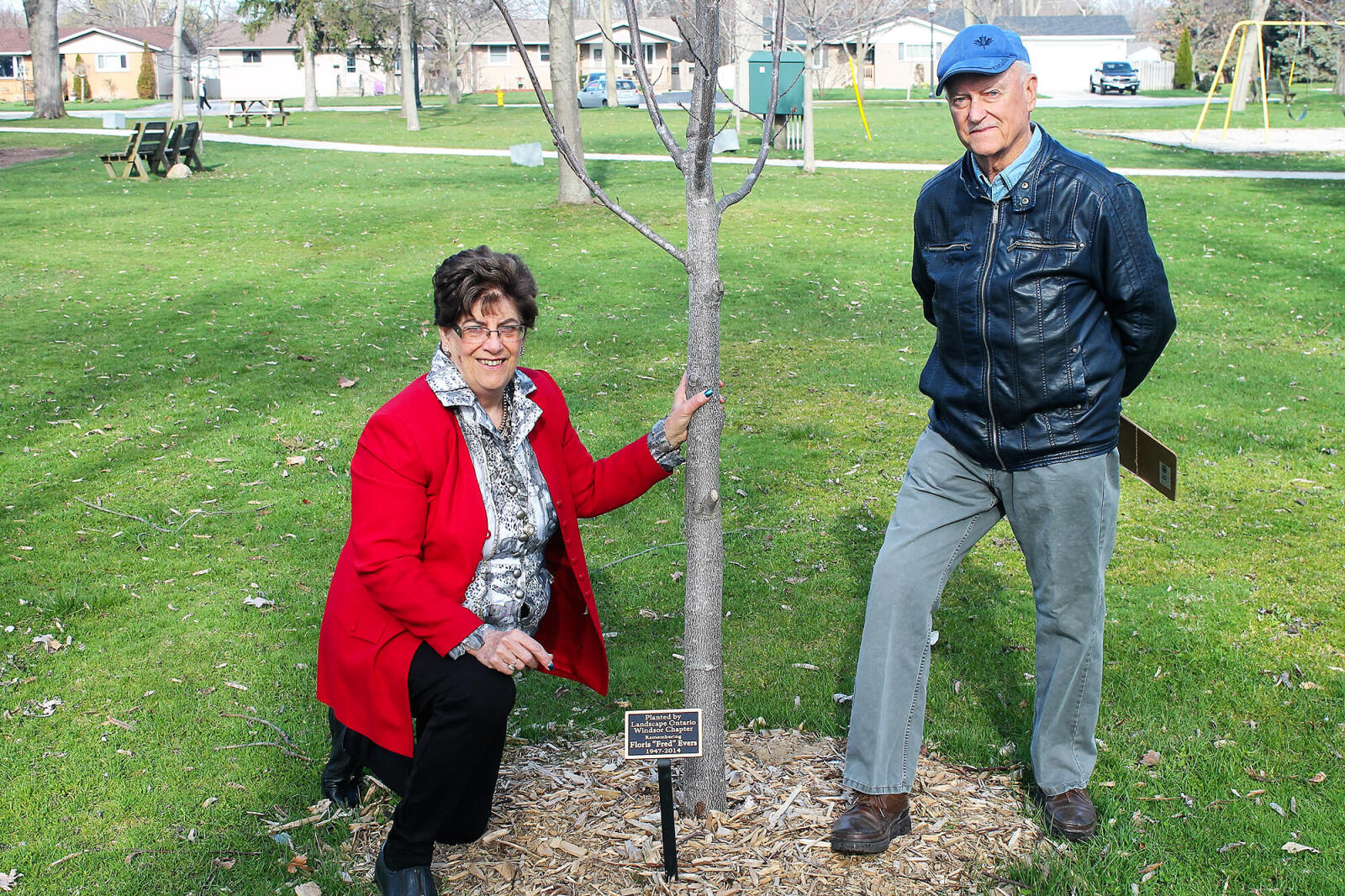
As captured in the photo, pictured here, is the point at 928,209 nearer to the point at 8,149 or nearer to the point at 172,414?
the point at 172,414

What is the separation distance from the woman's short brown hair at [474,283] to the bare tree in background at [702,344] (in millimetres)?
333

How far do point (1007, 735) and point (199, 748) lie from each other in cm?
283

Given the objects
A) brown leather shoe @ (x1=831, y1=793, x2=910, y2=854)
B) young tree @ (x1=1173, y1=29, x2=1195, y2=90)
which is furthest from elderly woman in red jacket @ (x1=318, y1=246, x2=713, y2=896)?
young tree @ (x1=1173, y1=29, x2=1195, y2=90)

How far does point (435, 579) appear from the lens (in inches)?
124

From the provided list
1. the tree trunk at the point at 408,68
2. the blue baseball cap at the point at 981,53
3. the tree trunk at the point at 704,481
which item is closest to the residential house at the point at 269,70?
the tree trunk at the point at 408,68

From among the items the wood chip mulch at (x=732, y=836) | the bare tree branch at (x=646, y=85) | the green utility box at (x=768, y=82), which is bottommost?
the wood chip mulch at (x=732, y=836)

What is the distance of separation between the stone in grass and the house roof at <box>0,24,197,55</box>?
187 feet

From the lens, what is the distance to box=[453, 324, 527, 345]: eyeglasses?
3.18m

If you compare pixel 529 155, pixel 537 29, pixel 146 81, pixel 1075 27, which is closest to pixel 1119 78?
pixel 1075 27

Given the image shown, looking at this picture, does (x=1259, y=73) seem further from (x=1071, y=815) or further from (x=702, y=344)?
(x=702, y=344)

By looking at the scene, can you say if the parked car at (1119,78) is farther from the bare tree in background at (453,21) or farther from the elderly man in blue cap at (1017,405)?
the elderly man in blue cap at (1017,405)

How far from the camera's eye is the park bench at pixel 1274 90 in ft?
137

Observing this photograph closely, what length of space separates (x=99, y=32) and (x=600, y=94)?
139ft

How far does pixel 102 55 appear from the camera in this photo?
75.6 meters
